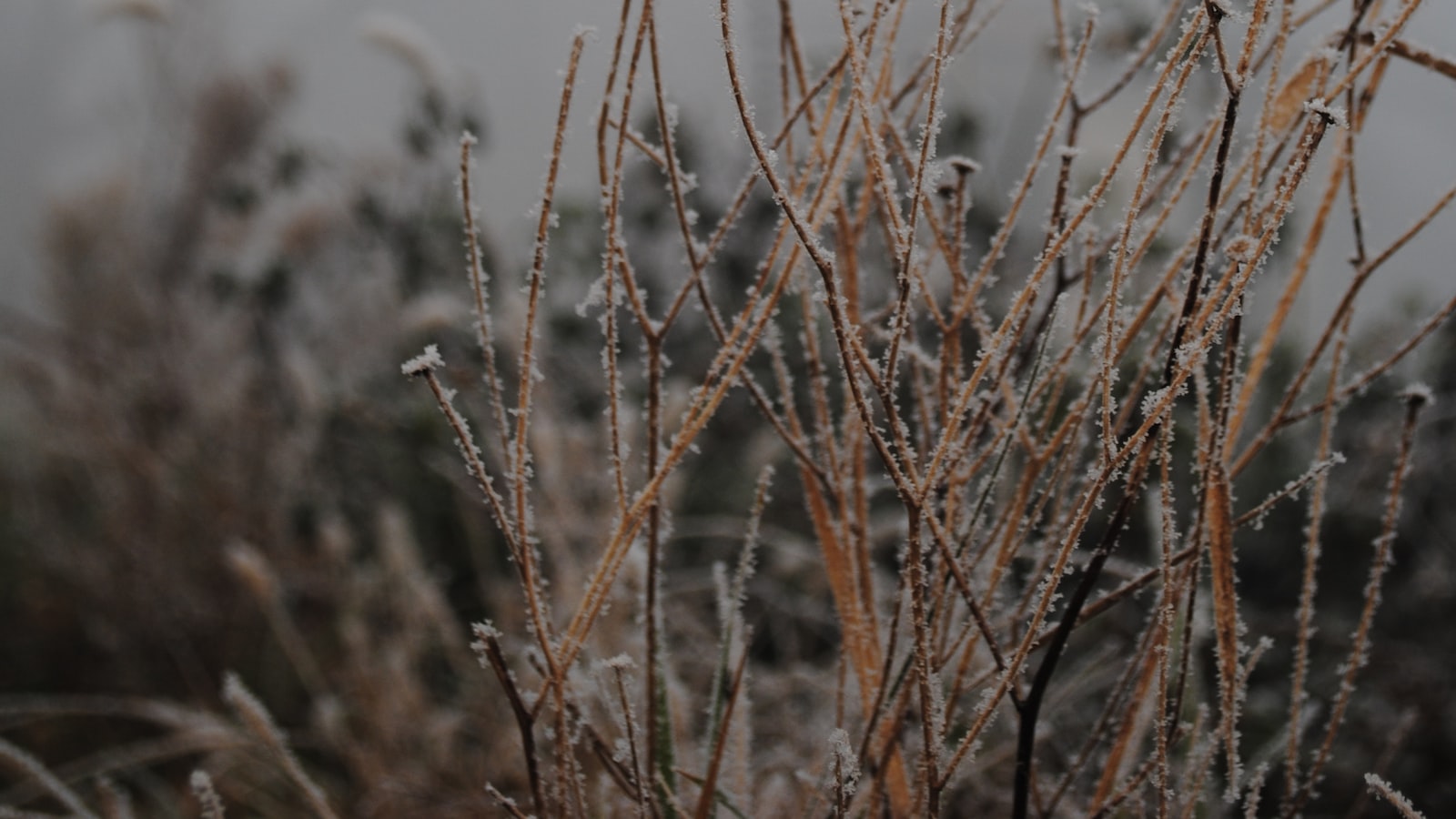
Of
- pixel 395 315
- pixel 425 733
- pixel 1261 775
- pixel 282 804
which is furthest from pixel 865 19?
pixel 395 315

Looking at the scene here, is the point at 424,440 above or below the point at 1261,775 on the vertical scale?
above

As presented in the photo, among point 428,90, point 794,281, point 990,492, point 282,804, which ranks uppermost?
point 428,90

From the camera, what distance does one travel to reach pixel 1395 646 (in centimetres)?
152

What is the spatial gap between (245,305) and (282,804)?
1711 millimetres

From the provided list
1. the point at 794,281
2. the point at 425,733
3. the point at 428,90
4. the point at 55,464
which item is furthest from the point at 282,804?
the point at 55,464

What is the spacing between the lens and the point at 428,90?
2301 millimetres

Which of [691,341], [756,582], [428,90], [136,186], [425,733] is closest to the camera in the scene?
[425,733]

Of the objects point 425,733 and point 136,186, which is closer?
point 425,733

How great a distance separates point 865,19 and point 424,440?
1677mm

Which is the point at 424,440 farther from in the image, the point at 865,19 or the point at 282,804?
the point at 865,19

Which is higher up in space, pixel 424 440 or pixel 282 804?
pixel 424 440

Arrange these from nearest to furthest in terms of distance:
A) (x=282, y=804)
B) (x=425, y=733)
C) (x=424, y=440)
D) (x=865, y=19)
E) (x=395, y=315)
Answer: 1. (x=865, y=19)
2. (x=425, y=733)
3. (x=282, y=804)
4. (x=424, y=440)
5. (x=395, y=315)

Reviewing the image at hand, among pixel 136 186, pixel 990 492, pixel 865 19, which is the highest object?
pixel 136 186

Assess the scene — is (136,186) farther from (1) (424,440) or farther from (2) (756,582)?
(2) (756,582)
